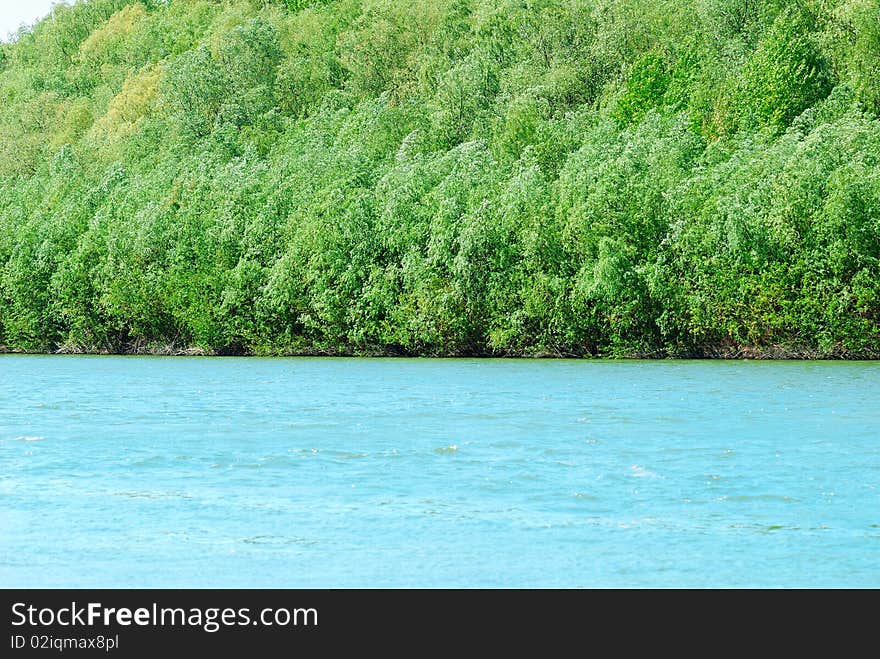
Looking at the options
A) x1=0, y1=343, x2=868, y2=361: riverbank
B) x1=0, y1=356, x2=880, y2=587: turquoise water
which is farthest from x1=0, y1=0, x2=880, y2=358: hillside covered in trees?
x1=0, y1=356, x2=880, y2=587: turquoise water

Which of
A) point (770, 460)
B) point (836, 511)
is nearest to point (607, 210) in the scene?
point (770, 460)

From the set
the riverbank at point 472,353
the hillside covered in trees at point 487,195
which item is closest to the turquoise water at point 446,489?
the riverbank at point 472,353

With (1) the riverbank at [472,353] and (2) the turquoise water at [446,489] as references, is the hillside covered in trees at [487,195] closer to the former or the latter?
(1) the riverbank at [472,353]

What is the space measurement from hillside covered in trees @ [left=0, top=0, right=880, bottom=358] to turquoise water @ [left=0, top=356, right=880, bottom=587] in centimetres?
1711

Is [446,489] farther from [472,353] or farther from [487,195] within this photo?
[487,195]

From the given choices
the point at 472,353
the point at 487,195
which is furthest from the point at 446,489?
the point at 487,195

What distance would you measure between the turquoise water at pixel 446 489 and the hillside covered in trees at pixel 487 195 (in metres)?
17.1

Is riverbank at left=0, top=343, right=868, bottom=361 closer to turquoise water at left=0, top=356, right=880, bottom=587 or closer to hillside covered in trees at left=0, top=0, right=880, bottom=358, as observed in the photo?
hillside covered in trees at left=0, top=0, right=880, bottom=358

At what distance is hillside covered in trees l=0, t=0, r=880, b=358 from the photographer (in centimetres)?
5128

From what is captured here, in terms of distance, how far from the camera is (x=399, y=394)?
115 feet

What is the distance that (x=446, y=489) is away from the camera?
699 inches

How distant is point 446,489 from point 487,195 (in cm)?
4168
